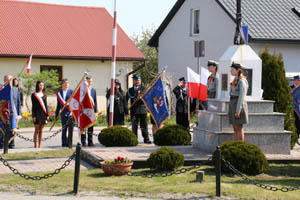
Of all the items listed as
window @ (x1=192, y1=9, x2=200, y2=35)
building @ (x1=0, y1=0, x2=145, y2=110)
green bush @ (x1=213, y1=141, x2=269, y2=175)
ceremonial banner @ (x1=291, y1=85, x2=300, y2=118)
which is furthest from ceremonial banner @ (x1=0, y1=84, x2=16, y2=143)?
window @ (x1=192, y1=9, x2=200, y2=35)

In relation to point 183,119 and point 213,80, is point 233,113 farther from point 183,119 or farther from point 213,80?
point 183,119

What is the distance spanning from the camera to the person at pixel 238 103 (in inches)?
438

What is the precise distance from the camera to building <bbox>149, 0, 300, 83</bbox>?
26203 mm

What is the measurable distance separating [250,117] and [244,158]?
2.36 m

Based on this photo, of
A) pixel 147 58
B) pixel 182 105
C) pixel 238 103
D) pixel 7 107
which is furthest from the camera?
pixel 147 58

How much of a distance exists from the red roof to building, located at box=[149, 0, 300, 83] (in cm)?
268

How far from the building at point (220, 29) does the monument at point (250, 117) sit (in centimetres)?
1275

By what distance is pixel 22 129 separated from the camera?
1952 centimetres

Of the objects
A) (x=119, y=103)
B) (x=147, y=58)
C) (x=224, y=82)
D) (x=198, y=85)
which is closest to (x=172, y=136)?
(x=224, y=82)

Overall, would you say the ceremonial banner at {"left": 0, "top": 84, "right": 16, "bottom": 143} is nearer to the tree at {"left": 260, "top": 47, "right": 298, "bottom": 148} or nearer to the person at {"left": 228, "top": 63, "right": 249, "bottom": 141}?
the person at {"left": 228, "top": 63, "right": 249, "bottom": 141}

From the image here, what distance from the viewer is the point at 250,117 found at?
12070 millimetres

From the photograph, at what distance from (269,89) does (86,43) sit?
664 inches

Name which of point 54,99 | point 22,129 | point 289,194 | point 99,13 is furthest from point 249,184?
point 99,13

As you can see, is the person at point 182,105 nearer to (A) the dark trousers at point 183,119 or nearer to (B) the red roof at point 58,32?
(A) the dark trousers at point 183,119
